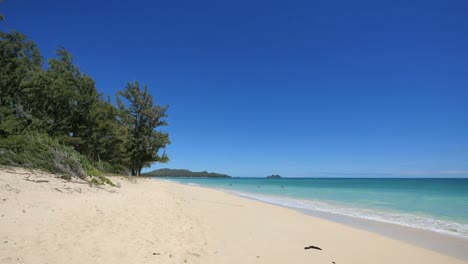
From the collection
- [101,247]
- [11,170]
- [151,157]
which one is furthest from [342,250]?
[151,157]

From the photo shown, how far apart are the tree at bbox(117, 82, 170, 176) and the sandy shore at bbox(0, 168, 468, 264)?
72.7 ft

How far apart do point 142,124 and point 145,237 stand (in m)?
28.2

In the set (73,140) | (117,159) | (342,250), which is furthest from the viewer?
(117,159)

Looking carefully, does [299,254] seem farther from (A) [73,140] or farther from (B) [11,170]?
(A) [73,140]

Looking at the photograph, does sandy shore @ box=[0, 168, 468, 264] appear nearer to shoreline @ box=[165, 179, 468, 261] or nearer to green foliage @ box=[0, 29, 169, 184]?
shoreline @ box=[165, 179, 468, 261]

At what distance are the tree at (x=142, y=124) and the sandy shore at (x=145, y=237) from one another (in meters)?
22.2

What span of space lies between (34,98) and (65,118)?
2.85 metres

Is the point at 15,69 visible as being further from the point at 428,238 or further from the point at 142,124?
the point at 428,238

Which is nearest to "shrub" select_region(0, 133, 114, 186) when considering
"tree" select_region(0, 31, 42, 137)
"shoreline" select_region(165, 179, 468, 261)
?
"tree" select_region(0, 31, 42, 137)

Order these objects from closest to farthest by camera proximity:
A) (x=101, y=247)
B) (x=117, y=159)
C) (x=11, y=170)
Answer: (x=101, y=247) → (x=11, y=170) → (x=117, y=159)

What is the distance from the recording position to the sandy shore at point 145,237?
453 centimetres

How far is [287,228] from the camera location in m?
8.69

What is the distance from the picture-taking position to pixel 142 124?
3219 centimetres

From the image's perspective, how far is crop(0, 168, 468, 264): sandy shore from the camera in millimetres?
4527
